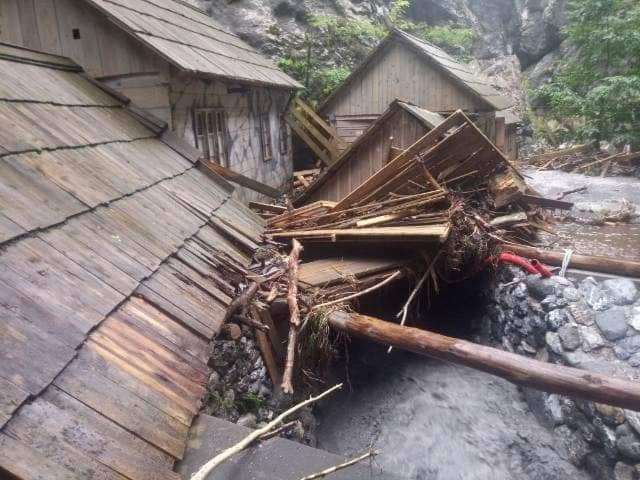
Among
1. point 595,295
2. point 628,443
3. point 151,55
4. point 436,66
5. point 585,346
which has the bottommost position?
point 628,443

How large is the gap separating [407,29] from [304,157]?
12225mm

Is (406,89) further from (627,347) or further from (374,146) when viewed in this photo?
(627,347)

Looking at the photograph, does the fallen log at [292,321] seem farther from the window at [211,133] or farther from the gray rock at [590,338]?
the window at [211,133]

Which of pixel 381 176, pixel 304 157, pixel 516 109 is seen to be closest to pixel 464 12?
pixel 516 109

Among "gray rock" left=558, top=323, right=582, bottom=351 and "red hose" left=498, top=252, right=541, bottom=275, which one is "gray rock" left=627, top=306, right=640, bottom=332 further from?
"red hose" left=498, top=252, right=541, bottom=275

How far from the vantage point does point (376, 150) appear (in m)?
8.80

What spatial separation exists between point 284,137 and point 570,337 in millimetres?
9832

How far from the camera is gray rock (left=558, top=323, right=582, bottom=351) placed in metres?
5.78

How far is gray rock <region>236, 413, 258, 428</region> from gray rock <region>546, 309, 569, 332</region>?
426 cm

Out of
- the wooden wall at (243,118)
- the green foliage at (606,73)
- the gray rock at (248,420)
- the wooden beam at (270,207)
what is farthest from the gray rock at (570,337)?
the green foliage at (606,73)

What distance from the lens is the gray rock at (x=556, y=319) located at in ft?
20.0

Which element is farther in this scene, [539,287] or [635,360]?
[539,287]

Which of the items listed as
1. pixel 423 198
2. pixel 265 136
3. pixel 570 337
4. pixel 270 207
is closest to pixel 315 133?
pixel 265 136

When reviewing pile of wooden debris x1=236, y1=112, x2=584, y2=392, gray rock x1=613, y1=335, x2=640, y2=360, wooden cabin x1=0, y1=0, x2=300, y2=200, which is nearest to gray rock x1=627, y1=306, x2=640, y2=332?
gray rock x1=613, y1=335, x2=640, y2=360
